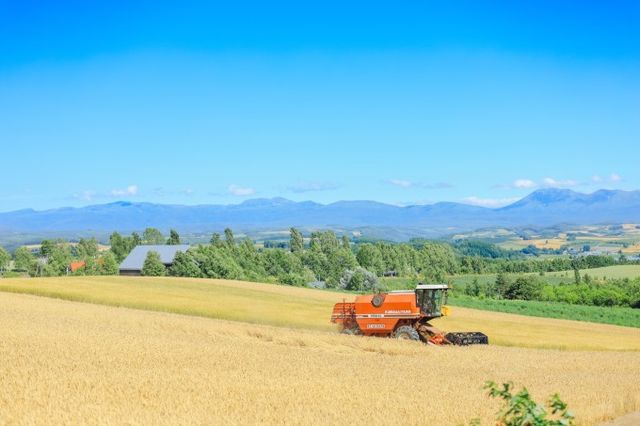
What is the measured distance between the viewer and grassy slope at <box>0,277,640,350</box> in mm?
34750

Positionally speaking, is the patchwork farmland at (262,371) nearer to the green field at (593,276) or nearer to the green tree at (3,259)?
the green field at (593,276)

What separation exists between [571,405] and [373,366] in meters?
6.70

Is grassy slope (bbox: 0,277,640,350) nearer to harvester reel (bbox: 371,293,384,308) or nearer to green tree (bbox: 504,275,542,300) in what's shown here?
harvester reel (bbox: 371,293,384,308)

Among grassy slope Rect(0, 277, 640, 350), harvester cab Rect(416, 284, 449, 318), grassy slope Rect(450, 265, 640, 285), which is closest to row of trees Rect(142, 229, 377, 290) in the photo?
grassy slope Rect(450, 265, 640, 285)

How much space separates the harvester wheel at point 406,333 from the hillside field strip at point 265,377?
1.94 metres

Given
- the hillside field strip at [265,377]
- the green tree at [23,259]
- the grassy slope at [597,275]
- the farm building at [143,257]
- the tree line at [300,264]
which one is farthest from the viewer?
the green tree at [23,259]

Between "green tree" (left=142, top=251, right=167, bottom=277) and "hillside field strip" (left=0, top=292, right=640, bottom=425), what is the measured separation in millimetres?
61815

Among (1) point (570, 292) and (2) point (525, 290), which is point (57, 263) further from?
(1) point (570, 292)

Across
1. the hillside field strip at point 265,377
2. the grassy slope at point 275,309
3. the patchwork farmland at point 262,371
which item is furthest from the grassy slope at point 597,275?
the hillside field strip at point 265,377

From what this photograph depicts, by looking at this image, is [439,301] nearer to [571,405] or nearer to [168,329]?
[168,329]

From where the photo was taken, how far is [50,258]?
118m

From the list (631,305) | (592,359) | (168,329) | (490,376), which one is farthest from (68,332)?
(631,305)

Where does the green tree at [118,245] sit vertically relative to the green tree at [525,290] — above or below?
above

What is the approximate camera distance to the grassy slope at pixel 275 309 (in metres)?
34.8
